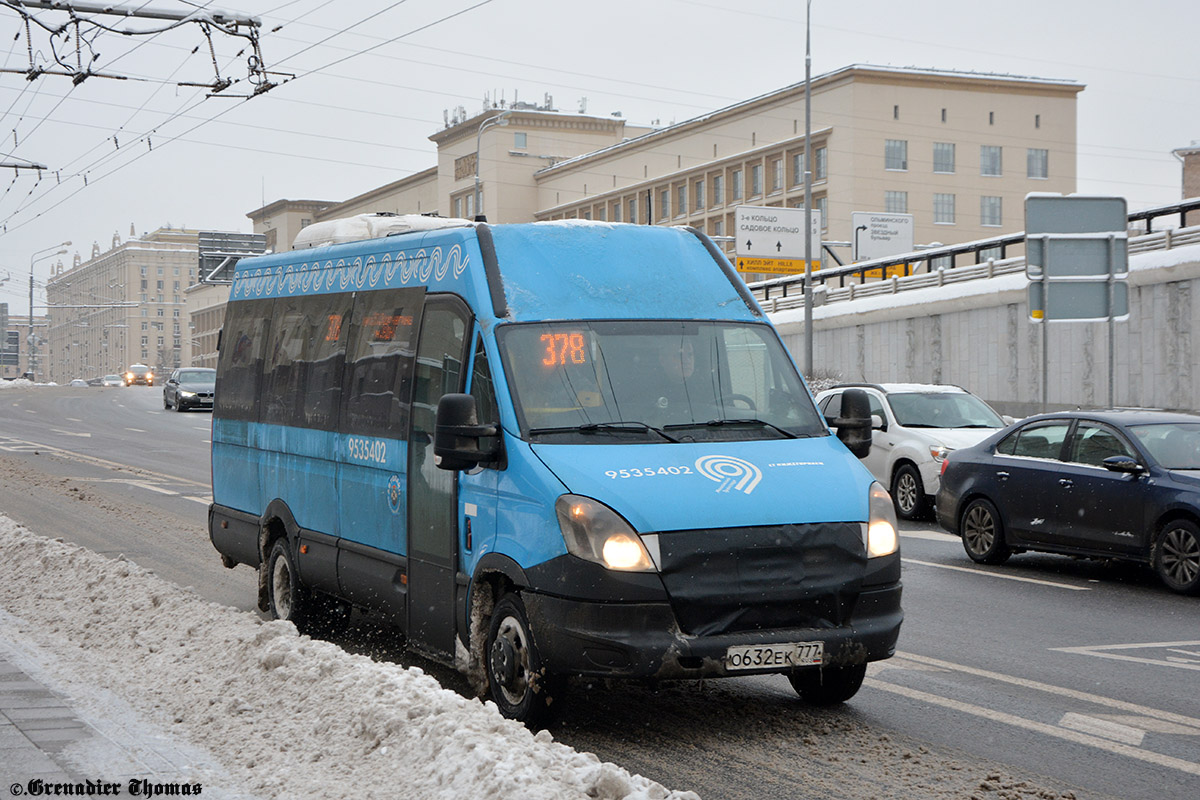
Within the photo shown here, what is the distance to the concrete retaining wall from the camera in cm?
2992

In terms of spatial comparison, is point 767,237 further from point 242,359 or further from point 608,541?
point 608,541

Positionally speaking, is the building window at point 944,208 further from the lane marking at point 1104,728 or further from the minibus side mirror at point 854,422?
the lane marking at point 1104,728

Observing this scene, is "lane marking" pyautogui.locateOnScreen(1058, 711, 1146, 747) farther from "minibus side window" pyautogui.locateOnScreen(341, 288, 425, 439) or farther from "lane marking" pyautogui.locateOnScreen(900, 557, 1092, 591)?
"lane marking" pyautogui.locateOnScreen(900, 557, 1092, 591)

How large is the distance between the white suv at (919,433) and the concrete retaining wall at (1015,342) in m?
8.49

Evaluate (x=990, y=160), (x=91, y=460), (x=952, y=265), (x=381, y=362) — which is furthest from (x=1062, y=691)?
(x=990, y=160)

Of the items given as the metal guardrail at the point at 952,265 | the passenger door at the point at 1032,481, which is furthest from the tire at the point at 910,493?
the metal guardrail at the point at 952,265

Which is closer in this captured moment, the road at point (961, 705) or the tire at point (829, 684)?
the road at point (961, 705)

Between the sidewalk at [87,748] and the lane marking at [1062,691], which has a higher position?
the sidewalk at [87,748]

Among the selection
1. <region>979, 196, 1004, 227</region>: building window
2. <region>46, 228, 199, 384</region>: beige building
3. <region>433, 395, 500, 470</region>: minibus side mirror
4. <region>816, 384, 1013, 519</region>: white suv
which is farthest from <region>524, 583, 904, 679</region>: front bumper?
<region>46, 228, 199, 384</region>: beige building

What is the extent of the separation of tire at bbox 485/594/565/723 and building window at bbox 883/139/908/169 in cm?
7386

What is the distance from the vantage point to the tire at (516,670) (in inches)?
253

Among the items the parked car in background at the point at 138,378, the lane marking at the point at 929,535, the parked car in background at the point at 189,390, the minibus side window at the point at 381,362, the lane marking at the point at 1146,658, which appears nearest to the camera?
the minibus side window at the point at 381,362

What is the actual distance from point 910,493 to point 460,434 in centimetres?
1198

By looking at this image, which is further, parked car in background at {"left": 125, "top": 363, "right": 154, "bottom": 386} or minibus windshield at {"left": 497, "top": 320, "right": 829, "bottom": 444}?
parked car in background at {"left": 125, "top": 363, "right": 154, "bottom": 386}
